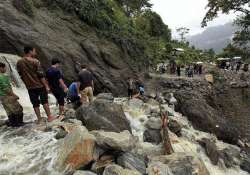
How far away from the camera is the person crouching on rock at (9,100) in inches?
368

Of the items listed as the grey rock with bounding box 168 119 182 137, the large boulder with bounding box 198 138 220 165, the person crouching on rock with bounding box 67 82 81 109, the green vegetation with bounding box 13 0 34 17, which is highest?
the green vegetation with bounding box 13 0 34 17

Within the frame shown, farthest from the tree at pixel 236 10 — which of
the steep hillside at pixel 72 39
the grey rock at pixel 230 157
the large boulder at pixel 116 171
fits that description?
the large boulder at pixel 116 171

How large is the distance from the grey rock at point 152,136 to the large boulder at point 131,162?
4.09 metres

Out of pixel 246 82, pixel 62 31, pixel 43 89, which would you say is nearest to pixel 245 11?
pixel 246 82

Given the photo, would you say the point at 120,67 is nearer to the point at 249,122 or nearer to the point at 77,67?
the point at 77,67

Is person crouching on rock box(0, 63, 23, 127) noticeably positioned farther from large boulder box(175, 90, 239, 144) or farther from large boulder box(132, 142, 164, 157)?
large boulder box(175, 90, 239, 144)

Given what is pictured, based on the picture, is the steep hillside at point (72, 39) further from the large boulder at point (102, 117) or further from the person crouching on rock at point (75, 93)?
the large boulder at point (102, 117)

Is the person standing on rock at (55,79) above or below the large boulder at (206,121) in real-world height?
above

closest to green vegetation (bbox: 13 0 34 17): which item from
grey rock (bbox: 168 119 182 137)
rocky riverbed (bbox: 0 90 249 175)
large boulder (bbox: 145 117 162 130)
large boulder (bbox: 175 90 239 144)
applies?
large boulder (bbox: 175 90 239 144)

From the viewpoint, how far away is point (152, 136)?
12359 millimetres

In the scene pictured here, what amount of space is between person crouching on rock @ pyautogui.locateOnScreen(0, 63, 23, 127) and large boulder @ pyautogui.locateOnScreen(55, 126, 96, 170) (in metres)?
2.50

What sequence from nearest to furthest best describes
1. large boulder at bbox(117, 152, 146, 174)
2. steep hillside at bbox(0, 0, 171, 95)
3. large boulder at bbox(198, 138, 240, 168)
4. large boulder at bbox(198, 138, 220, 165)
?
large boulder at bbox(117, 152, 146, 174), large boulder at bbox(198, 138, 220, 165), large boulder at bbox(198, 138, 240, 168), steep hillside at bbox(0, 0, 171, 95)

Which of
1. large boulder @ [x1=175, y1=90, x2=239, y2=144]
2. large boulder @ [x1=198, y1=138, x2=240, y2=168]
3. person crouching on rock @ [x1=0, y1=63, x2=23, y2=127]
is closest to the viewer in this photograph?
person crouching on rock @ [x1=0, y1=63, x2=23, y2=127]

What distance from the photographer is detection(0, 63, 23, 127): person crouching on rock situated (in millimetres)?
9359
